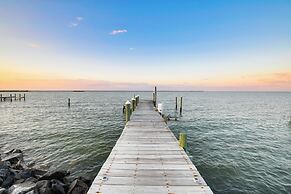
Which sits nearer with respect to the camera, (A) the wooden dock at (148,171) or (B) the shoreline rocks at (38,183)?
(A) the wooden dock at (148,171)

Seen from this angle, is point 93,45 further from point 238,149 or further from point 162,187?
point 162,187

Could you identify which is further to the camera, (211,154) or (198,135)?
(198,135)

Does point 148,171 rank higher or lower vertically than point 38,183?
higher

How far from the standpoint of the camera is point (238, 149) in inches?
588

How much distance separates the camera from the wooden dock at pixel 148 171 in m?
5.04

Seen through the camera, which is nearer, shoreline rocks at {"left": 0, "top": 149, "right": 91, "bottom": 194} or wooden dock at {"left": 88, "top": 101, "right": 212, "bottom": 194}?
wooden dock at {"left": 88, "top": 101, "right": 212, "bottom": 194}

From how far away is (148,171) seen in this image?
614cm

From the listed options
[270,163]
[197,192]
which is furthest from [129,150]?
[270,163]

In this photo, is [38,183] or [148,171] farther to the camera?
[38,183]

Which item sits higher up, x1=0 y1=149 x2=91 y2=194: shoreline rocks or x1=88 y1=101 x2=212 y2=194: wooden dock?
x1=88 y1=101 x2=212 y2=194: wooden dock

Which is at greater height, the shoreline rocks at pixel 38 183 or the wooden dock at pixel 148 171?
the wooden dock at pixel 148 171

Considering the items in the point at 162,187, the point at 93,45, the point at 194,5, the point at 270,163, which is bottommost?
the point at 270,163

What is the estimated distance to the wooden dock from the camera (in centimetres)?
504

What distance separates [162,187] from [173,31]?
2112cm
